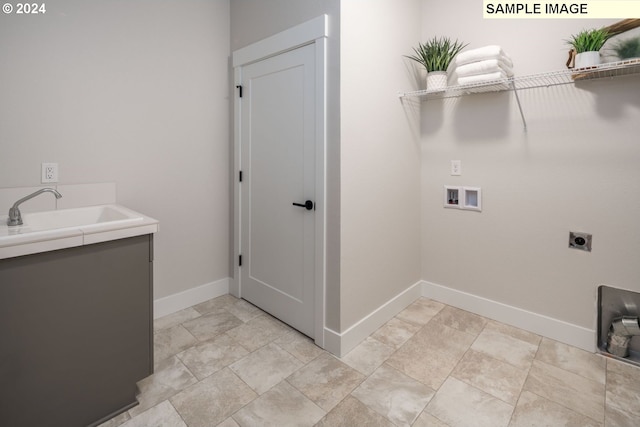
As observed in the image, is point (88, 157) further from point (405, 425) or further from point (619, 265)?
point (619, 265)

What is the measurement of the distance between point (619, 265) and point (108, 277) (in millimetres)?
2819

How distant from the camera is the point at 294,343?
218 centimetres

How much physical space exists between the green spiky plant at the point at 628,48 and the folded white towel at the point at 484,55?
546 mm

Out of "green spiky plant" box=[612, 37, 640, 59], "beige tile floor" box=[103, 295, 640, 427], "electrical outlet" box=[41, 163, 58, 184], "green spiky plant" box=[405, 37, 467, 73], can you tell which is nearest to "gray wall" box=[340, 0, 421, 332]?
"green spiky plant" box=[405, 37, 467, 73]

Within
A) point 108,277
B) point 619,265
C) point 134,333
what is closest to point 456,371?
point 619,265

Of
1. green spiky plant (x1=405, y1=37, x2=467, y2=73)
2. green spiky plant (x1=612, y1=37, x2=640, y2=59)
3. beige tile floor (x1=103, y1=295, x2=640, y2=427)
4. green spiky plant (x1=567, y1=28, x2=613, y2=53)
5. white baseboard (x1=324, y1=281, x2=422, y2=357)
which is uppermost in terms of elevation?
green spiky plant (x1=405, y1=37, x2=467, y2=73)

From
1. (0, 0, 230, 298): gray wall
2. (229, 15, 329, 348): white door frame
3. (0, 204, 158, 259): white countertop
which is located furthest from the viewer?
(229, 15, 329, 348): white door frame

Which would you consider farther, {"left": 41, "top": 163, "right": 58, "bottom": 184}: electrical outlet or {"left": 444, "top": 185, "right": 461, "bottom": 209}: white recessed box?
{"left": 444, "top": 185, "right": 461, "bottom": 209}: white recessed box

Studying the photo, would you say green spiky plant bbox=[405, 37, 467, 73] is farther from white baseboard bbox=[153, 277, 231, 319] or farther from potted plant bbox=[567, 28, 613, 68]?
white baseboard bbox=[153, 277, 231, 319]

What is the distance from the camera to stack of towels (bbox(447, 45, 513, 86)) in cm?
204

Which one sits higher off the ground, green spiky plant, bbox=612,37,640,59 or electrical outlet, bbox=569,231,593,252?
green spiky plant, bbox=612,37,640,59

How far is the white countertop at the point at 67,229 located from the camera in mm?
1234

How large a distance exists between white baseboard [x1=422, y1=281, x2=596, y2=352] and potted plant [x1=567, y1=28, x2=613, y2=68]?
64.0 inches

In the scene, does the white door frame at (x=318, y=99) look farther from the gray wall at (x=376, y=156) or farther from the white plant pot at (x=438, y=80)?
the white plant pot at (x=438, y=80)
